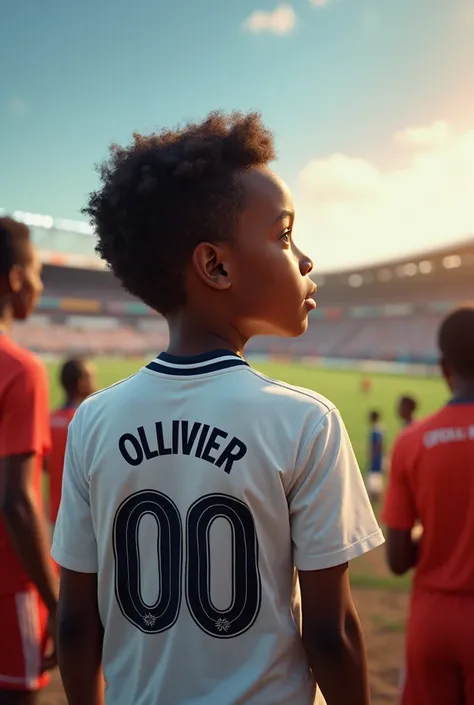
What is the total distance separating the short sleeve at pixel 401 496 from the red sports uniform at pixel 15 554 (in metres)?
1.21

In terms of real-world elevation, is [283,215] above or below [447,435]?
above

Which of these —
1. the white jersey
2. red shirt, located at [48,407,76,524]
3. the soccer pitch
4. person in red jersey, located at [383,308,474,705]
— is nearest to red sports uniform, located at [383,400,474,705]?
person in red jersey, located at [383,308,474,705]

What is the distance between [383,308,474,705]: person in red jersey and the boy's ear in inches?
43.6

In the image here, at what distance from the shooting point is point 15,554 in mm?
1907

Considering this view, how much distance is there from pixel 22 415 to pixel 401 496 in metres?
1.30

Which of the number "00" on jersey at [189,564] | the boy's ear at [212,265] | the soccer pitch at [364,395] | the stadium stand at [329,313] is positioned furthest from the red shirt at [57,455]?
the stadium stand at [329,313]

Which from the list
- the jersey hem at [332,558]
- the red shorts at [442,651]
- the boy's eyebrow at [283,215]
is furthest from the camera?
the red shorts at [442,651]

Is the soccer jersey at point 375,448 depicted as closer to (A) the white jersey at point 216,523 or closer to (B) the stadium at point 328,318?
(A) the white jersey at point 216,523

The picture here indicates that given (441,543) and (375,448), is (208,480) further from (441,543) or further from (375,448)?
(375,448)

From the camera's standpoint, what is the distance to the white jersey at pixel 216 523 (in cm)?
105

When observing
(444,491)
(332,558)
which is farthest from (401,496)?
(332,558)

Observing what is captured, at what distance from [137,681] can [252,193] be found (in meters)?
0.98

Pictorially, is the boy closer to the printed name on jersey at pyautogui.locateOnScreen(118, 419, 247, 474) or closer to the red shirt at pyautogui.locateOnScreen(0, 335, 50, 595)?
the red shirt at pyautogui.locateOnScreen(0, 335, 50, 595)

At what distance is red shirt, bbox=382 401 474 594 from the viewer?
1.87 m
